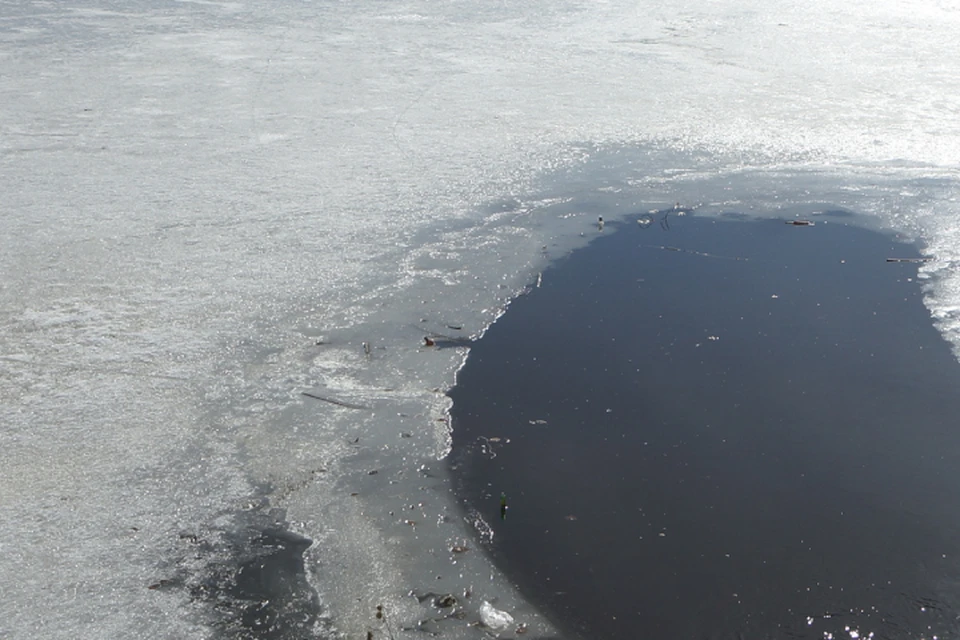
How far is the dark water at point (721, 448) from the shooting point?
2.60m

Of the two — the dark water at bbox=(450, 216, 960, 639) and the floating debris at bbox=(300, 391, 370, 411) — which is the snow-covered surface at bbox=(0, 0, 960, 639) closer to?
the floating debris at bbox=(300, 391, 370, 411)

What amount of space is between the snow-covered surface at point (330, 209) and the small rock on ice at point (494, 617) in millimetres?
41

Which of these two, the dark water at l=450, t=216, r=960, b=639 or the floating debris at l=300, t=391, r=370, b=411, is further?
the floating debris at l=300, t=391, r=370, b=411

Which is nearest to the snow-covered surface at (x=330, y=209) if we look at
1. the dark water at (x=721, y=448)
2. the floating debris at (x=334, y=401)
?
the floating debris at (x=334, y=401)

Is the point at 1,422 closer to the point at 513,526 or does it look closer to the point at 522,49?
the point at 513,526

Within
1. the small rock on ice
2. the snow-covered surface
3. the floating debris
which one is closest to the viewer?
the small rock on ice

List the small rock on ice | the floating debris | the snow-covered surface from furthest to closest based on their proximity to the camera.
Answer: the floating debris → the snow-covered surface → the small rock on ice

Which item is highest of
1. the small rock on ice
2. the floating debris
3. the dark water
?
the dark water

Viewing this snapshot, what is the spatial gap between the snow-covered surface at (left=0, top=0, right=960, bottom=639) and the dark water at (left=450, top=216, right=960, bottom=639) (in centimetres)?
20

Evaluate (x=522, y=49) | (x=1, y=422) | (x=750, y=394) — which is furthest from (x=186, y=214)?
(x=522, y=49)

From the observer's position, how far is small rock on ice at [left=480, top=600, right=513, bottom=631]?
2.53m

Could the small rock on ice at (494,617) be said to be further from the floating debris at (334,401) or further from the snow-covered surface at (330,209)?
the floating debris at (334,401)

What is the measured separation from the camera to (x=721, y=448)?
3217 mm

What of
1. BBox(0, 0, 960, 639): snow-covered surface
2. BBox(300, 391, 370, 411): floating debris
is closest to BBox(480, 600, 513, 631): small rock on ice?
BBox(0, 0, 960, 639): snow-covered surface
